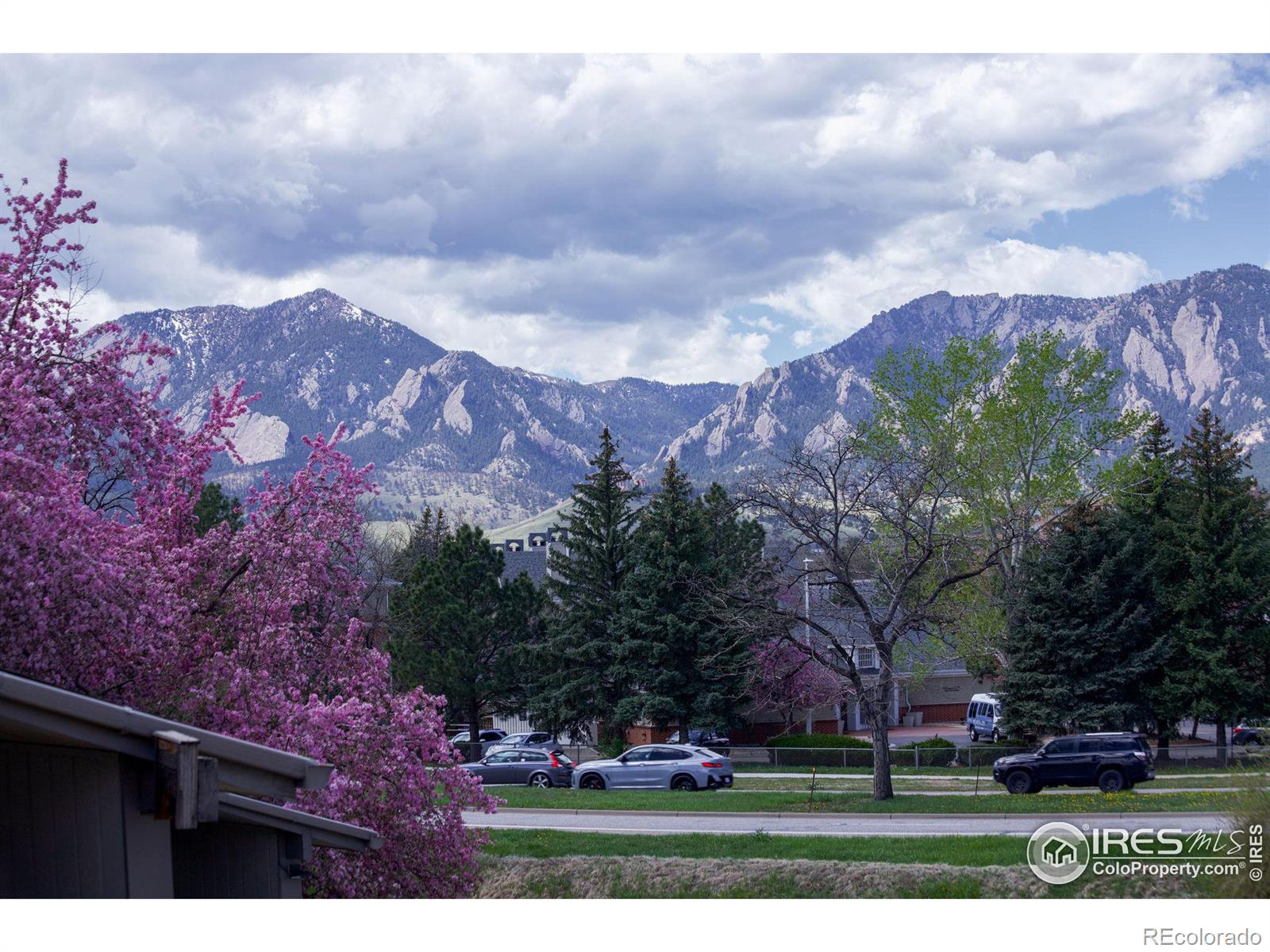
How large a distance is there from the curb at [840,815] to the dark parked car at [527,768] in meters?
7.30

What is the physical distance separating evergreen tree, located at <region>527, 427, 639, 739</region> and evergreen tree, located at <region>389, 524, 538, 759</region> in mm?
1631

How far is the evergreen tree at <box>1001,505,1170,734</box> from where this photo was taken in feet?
126

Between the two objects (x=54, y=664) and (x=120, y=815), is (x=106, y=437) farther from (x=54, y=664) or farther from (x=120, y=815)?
(x=120, y=815)

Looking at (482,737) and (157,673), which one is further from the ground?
(157,673)

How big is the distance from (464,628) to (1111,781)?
1021 inches

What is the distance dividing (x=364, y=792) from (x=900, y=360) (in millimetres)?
35911

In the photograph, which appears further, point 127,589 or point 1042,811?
point 1042,811

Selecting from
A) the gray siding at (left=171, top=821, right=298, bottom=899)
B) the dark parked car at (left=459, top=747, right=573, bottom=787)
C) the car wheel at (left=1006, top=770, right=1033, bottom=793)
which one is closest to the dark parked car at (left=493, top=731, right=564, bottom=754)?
the dark parked car at (left=459, top=747, right=573, bottom=787)

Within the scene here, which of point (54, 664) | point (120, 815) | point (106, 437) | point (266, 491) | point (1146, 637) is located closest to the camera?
point (120, 815)

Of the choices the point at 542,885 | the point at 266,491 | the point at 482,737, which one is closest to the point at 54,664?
the point at 266,491

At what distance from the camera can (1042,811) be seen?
25.3m

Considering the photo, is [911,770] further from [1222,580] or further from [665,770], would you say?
[1222,580]

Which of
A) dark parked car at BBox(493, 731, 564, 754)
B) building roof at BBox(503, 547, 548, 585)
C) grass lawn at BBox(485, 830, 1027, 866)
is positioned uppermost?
building roof at BBox(503, 547, 548, 585)

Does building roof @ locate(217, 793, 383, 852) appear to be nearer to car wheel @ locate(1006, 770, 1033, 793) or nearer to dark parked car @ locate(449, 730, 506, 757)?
car wheel @ locate(1006, 770, 1033, 793)
